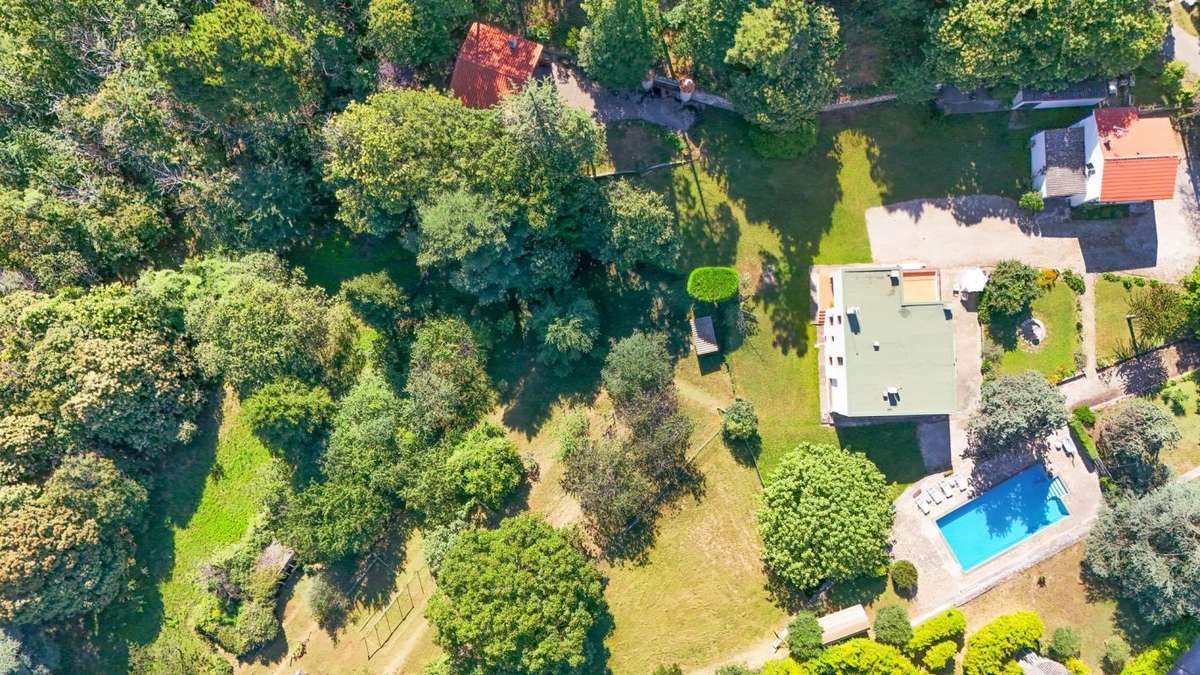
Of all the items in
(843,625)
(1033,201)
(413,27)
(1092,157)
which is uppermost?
(413,27)

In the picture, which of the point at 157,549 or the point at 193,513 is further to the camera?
the point at 193,513

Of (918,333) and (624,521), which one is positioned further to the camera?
(624,521)

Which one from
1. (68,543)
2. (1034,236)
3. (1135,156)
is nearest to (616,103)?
(1034,236)

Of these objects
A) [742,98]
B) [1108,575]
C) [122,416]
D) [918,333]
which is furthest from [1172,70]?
[122,416]

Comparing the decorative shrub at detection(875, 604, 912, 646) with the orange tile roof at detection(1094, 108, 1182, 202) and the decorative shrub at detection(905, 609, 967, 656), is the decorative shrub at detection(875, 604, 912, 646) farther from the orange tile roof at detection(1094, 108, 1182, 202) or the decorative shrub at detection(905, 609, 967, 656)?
the orange tile roof at detection(1094, 108, 1182, 202)

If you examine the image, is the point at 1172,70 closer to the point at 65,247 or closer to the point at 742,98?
the point at 742,98

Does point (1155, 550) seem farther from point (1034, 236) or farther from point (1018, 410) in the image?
point (1034, 236)

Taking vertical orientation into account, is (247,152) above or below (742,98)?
above

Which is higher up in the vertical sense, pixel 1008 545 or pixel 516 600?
pixel 516 600
